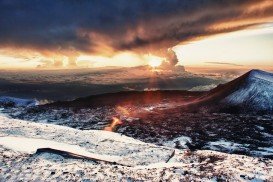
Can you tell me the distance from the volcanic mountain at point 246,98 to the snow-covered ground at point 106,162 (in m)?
39.8

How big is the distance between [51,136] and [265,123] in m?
35.0

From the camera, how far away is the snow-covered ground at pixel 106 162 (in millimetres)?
15117

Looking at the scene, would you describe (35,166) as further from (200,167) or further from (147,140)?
(147,140)

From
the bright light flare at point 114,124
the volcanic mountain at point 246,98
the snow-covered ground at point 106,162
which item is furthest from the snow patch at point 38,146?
the volcanic mountain at point 246,98

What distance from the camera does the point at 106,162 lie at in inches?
696

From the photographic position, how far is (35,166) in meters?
16.1

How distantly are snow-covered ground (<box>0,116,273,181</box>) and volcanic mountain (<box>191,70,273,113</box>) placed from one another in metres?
39.8

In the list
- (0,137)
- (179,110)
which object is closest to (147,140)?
(0,137)

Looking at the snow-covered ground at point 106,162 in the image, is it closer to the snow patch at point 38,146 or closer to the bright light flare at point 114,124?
the snow patch at point 38,146

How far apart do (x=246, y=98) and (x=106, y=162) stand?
51563mm

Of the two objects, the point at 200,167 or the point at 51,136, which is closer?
the point at 200,167

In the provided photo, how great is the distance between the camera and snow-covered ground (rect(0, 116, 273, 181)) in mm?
15117

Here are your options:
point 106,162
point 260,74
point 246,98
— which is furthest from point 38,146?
point 260,74

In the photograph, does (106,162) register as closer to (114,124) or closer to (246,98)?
(114,124)
